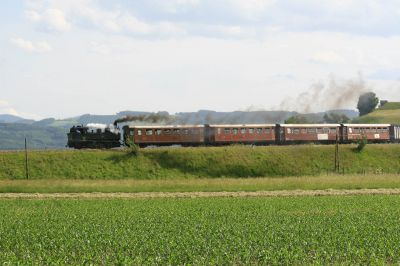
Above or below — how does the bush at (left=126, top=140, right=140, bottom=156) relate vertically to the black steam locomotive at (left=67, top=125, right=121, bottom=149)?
below

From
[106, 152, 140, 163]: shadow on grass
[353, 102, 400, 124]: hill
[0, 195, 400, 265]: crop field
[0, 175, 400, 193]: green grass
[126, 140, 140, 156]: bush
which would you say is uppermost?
[353, 102, 400, 124]: hill

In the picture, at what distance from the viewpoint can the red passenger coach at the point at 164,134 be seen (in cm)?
7550

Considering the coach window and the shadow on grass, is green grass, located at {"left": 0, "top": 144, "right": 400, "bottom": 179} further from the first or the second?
the coach window

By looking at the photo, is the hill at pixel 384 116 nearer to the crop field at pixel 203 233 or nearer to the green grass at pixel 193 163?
the green grass at pixel 193 163

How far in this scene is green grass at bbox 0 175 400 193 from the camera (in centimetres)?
5856

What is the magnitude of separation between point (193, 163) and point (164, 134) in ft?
21.2

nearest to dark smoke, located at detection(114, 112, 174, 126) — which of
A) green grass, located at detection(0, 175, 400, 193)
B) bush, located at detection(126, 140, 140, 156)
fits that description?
bush, located at detection(126, 140, 140, 156)

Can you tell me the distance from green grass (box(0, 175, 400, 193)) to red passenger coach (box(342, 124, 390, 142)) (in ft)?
71.0

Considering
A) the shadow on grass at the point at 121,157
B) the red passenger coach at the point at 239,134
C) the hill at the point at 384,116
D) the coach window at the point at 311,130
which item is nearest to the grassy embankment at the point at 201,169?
the shadow on grass at the point at 121,157

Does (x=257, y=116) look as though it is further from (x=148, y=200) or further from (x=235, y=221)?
(x=235, y=221)

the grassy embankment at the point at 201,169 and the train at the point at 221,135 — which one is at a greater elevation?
the train at the point at 221,135

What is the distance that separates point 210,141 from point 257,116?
87.0 feet

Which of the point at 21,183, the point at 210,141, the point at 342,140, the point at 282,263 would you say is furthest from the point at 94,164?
the point at 282,263

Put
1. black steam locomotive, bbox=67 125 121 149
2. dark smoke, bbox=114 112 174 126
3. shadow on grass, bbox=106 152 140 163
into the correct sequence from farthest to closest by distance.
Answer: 1. dark smoke, bbox=114 112 174 126
2. black steam locomotive, bbox=67 125 121 149
3. shadow on grass, bbox=106 152 140 163
